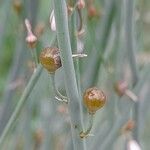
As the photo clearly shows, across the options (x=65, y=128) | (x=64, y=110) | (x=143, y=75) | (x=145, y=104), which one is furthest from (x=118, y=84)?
(x=65, y=128)

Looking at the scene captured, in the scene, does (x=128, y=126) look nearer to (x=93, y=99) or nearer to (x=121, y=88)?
(x=121, y=88)

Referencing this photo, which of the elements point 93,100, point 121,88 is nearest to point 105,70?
point 121,88

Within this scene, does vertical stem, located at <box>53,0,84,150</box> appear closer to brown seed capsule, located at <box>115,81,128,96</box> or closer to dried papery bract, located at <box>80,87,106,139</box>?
dried papery bract, located at <box>80,87,106,139</box>

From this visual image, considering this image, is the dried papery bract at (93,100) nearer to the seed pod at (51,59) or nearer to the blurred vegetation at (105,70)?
the seed pod at (51,59)

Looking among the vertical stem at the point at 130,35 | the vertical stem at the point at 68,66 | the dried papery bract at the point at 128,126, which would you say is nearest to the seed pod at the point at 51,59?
the vertical stem at the point at 68,66

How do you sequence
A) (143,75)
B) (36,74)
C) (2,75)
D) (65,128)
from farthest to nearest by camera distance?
(2,75), (65,128), (143,75), (36,74)

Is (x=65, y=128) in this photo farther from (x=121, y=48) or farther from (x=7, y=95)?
(x=121, y=48)
